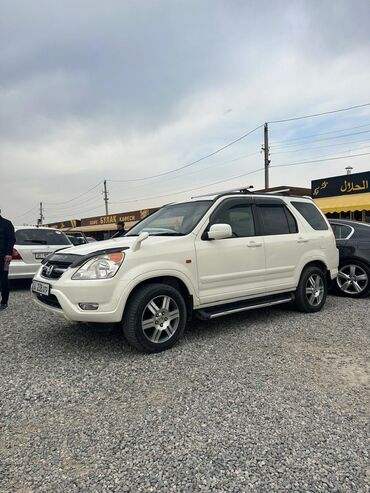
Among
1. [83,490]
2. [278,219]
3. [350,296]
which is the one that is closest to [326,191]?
[350,296]

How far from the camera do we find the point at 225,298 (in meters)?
4.50

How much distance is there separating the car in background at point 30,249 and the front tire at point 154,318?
4.46 m

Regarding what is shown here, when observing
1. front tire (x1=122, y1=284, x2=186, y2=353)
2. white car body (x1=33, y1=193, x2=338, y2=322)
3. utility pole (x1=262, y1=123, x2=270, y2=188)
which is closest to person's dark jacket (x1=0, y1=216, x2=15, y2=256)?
white car body (x1=33, y1=193, x2=338, y2=322)

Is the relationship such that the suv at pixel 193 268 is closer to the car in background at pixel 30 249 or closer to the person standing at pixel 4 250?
the person standing at pixel 4 250

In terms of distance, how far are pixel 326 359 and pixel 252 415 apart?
4.71 feet

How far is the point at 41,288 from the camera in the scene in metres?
4.15

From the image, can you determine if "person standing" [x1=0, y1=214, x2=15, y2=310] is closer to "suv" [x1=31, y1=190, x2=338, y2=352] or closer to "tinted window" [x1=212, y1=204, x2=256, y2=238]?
"suv" [x1=31, y1=190, x2=338, y2=352]

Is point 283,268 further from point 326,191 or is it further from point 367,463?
point 326,191

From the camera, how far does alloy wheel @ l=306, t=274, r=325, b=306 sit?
5629 mm

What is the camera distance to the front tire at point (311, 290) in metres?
5.50

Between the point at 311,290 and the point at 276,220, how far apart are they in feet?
4.20

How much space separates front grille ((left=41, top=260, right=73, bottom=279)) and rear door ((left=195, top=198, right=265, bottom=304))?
1.51 metres

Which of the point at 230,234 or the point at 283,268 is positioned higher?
the point at 230,234

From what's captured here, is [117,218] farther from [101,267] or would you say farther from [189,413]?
[189,413]
